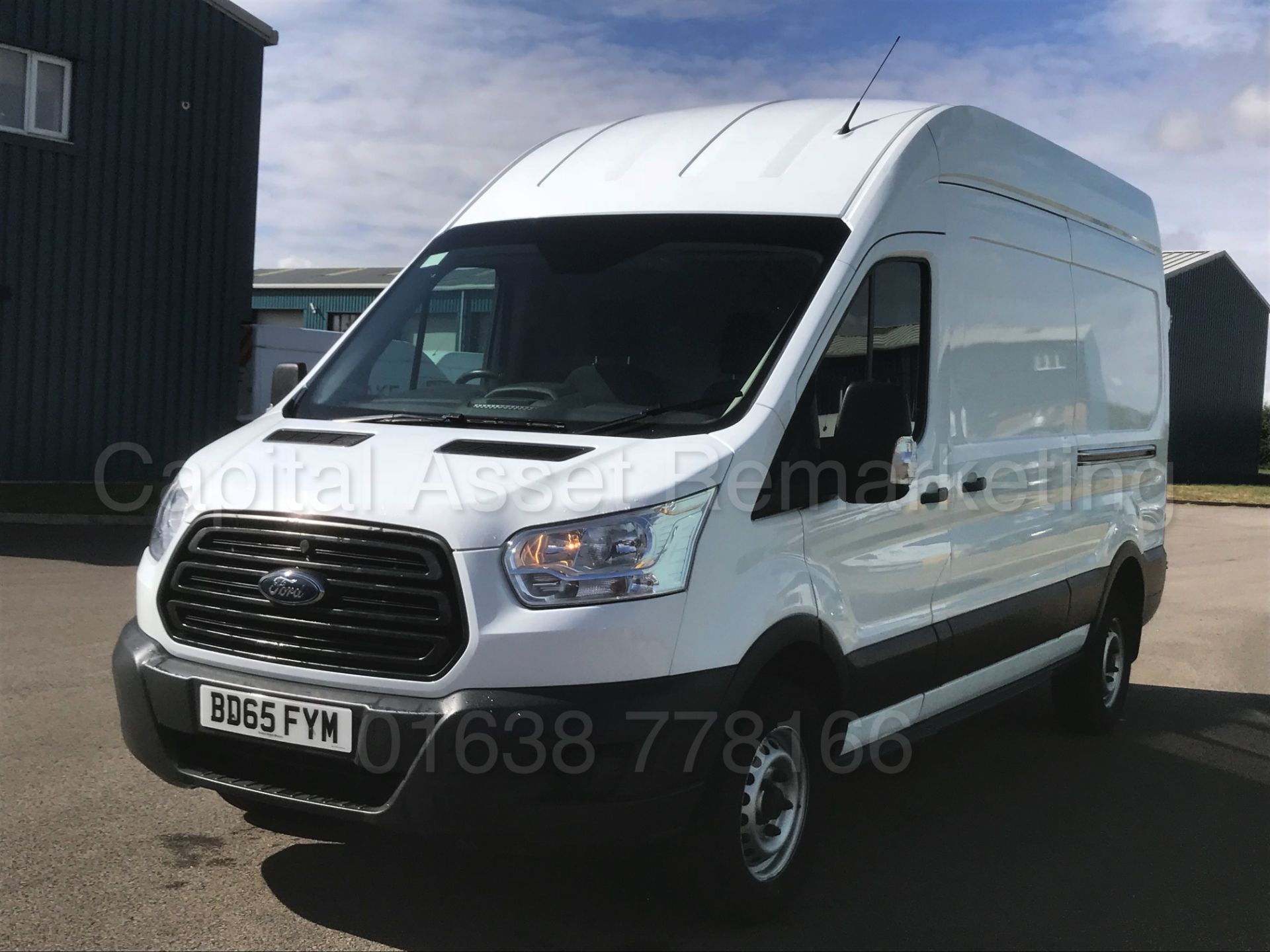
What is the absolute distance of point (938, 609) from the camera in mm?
4969

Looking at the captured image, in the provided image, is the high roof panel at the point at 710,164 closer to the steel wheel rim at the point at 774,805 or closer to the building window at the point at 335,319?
the steel wheel rim at the point at 774,805

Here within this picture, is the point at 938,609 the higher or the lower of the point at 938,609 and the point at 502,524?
the lower

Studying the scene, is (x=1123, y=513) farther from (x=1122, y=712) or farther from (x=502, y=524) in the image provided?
(x=502, y=524)

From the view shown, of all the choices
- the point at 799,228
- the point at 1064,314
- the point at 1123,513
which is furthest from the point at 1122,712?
the point at 799,228

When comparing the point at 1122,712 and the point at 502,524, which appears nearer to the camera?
the point at 502,524

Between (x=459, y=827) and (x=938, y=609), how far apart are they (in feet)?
7.42

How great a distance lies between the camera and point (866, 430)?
156 inches

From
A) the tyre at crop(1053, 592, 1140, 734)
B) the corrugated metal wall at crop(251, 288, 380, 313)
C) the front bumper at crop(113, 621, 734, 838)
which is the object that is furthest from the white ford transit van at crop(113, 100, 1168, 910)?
the corrugated metal wall at crop(251, 288, 380, 313)

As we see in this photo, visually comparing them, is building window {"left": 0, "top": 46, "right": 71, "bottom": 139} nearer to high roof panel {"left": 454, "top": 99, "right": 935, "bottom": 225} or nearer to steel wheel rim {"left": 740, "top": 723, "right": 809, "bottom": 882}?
high roof panel {"left": 454, "top": 99, "right": 935, "bottom": 225}

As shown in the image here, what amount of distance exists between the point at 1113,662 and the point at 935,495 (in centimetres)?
286

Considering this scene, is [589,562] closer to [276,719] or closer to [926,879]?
[276,719]

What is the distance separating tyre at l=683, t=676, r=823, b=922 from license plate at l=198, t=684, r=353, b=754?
996 mm

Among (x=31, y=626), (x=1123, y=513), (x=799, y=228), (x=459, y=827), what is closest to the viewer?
(x=459, y=827)

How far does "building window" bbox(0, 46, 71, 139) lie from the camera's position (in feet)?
53.7
